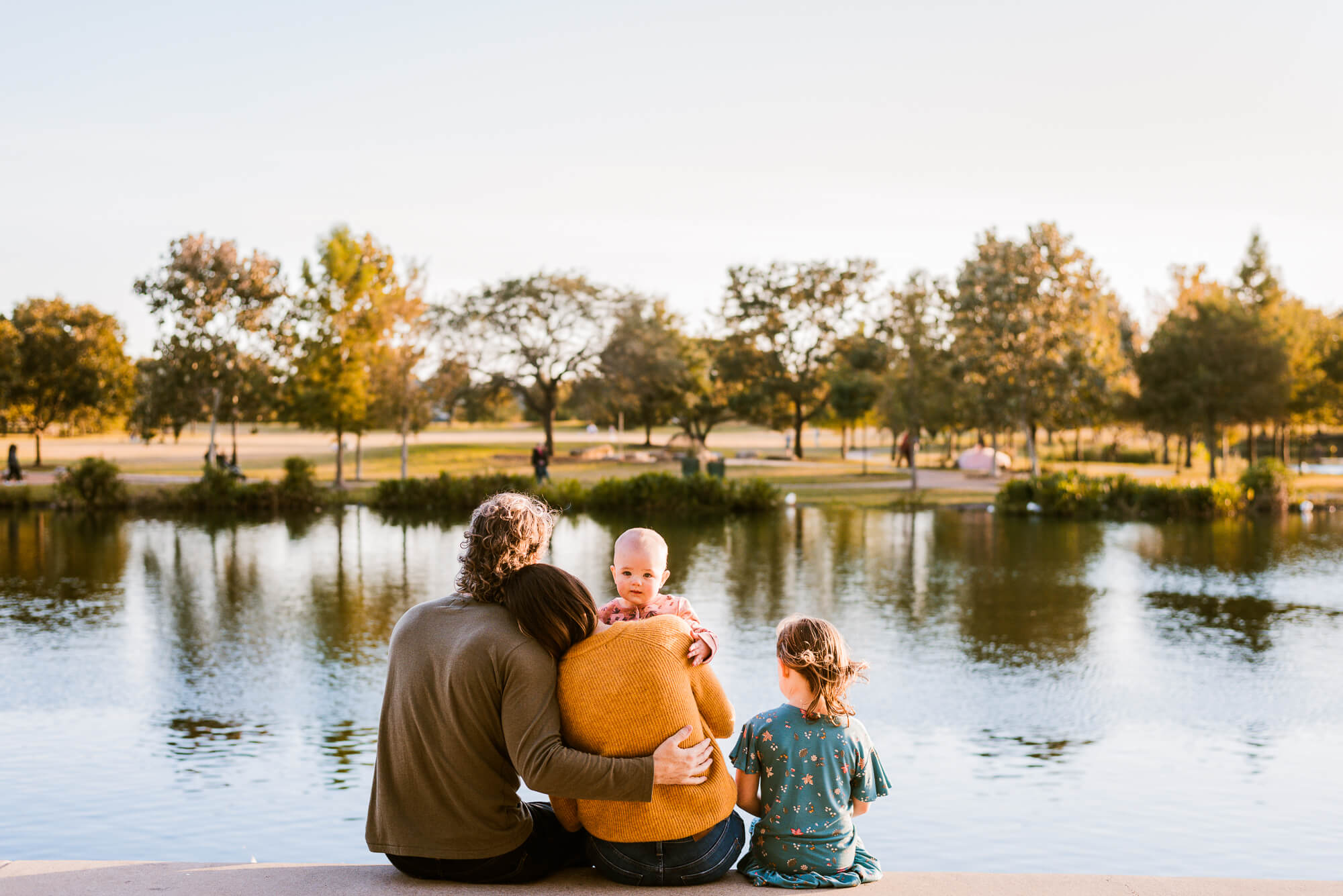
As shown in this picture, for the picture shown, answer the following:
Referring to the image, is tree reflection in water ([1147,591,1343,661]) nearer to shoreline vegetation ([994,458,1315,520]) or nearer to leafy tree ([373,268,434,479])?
shoreline vegetation ([994,458,1315,520])

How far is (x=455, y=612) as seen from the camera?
3.74m

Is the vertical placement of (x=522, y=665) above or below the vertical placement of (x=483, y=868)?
above

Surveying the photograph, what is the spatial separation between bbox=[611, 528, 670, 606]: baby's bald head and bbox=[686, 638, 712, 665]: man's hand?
0.31 m

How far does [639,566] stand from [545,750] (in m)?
A: 0.68

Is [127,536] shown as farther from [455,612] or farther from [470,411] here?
[470,411]

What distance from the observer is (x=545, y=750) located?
144 inches

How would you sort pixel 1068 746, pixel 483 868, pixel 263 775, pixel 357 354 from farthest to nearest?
pixel 357 354 → pixel 1068 746 → pixel 263 775 → pixel 483 868

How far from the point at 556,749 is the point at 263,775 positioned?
5.19 m

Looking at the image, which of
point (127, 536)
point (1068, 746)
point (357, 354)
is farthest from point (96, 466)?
point (1068, 746)

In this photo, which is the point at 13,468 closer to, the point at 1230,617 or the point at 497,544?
the point at 1230,617

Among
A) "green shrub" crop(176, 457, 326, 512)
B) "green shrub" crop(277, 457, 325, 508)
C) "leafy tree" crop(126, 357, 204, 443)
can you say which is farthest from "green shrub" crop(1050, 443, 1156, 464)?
"leafy tree" crop(126, 357, 204, 443)

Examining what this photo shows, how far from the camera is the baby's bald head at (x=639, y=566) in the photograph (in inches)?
157

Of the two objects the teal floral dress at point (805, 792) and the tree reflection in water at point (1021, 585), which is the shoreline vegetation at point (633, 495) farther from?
the teal floral dress at point (805, 792)

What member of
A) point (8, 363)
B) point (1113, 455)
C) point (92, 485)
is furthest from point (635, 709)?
point (1113, 455)
